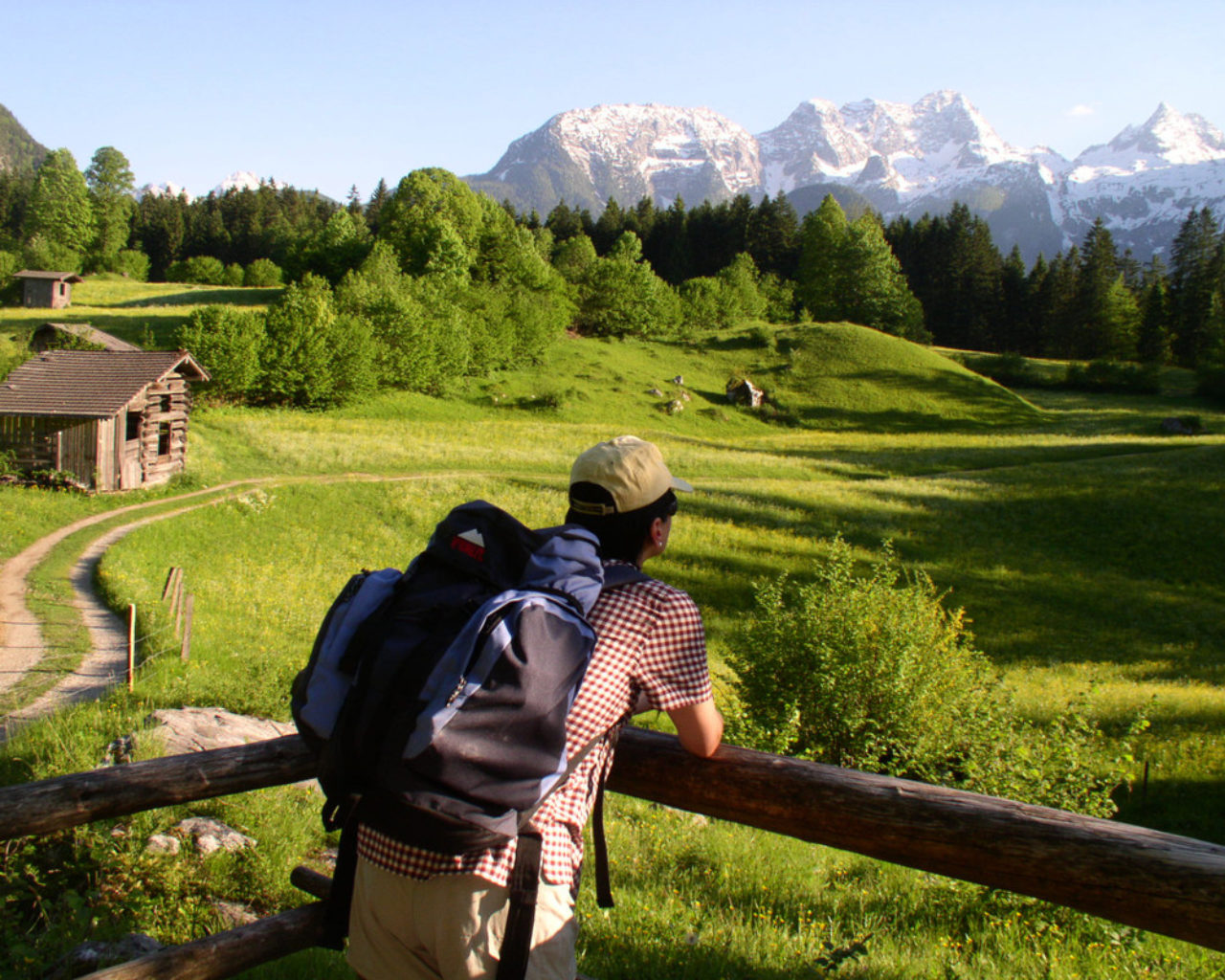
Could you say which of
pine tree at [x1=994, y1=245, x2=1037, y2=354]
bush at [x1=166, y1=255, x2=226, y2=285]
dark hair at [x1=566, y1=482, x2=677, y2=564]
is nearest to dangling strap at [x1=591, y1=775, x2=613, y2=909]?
dark hair at [x1=566, y1=482, x2=677, y2=564]

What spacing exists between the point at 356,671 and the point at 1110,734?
56.6ft

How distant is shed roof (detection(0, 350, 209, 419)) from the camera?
2769 cm

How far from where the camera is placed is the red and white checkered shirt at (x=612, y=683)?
106 inches

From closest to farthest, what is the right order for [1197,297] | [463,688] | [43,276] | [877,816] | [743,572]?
[463,688], [877,816], [743,572], [43,276], [1197,297]

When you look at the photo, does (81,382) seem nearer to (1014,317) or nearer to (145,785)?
(145,785)

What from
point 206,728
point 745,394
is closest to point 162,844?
point 206,728

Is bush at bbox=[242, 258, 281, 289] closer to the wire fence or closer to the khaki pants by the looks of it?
the wire fence

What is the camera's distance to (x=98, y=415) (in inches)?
1075

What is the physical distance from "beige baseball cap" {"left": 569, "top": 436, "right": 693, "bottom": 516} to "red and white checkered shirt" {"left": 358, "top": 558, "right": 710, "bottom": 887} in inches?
13.4

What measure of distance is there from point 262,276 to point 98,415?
84399 mm

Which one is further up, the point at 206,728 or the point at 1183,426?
the point at 1183,426

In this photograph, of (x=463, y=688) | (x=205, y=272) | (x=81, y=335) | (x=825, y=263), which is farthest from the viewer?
(x=205, y=272)

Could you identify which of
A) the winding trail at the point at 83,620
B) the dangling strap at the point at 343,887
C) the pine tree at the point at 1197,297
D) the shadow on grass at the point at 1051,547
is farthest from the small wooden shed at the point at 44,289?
the pine tree at the point at 1197,297

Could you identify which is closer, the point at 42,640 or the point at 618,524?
the point at 618,524
